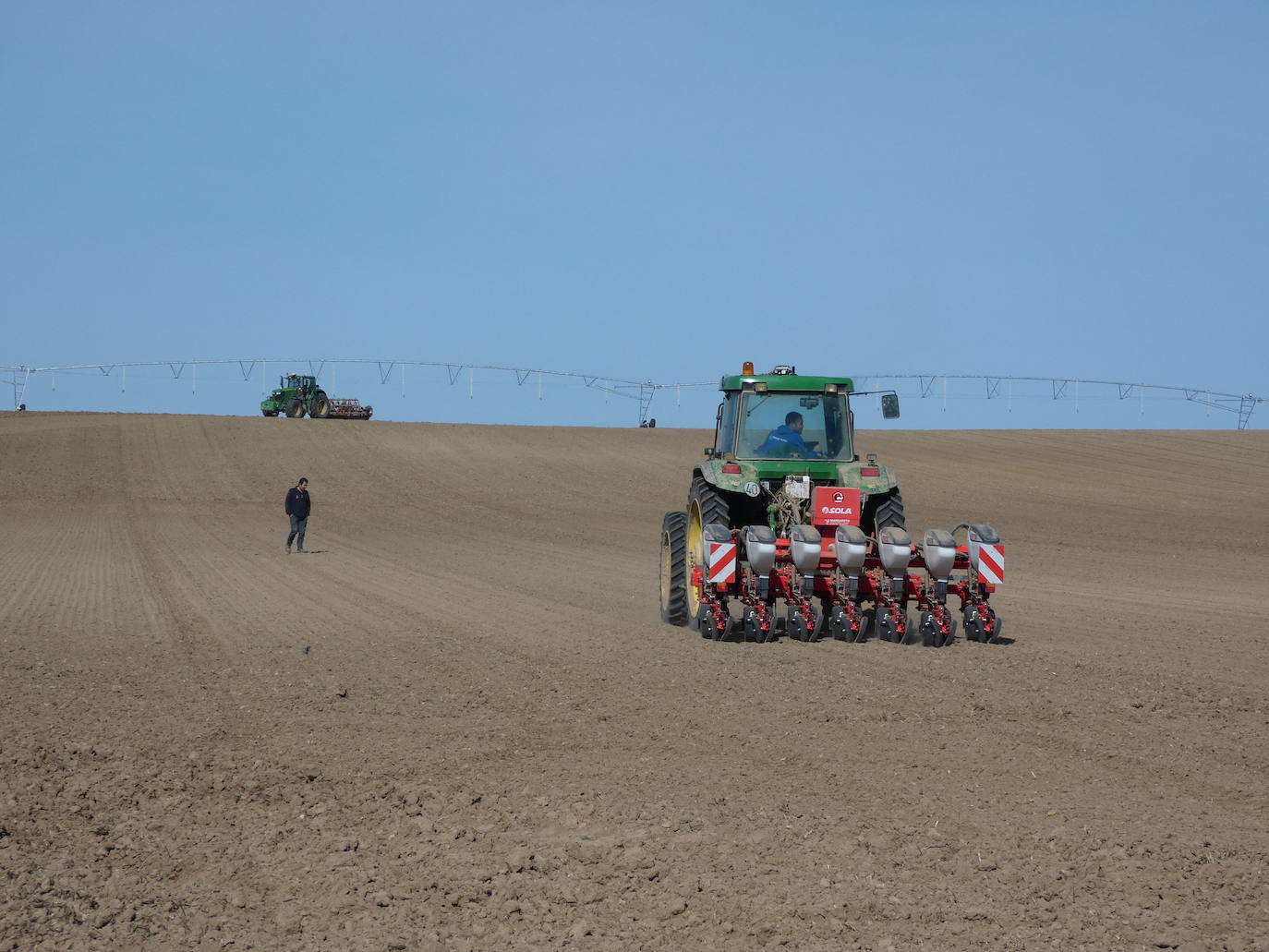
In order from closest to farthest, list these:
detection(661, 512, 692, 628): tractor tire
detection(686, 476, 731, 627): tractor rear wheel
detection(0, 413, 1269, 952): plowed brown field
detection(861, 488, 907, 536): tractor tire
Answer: detection(0, 413, 1269, 952): plowed brown field < detection(861, 488, 907, 536): tractor tire < detection(686, 476, 731, 627): tractor rear wheel < detection(661, 512, 692, 628): tractor tire

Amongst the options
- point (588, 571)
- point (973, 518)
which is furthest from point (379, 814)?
point (973, 518)

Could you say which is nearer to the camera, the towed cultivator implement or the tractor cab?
the towed cultivator implement

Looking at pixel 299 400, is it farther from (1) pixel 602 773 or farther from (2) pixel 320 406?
(1) pixel 602 773

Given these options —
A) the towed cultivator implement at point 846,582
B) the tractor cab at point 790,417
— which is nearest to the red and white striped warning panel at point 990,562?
the towed cultivator implement at point 846,582

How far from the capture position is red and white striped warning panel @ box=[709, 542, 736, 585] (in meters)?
11.2

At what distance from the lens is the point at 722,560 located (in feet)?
36.7

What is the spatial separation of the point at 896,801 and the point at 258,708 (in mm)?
3975

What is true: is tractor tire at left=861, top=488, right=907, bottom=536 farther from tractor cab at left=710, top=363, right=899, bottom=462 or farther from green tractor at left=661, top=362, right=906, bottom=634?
tractor cab at left=710, top=363, right=899, bottom=462

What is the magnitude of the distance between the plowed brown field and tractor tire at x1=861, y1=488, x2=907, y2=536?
4.48ft

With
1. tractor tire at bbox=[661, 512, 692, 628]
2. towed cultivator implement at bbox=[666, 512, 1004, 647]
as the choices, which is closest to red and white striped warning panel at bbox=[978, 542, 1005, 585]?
towed cultivator implement at bbox=[666, 512, 1004, 647]

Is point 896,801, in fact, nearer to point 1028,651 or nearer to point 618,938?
point 618,938

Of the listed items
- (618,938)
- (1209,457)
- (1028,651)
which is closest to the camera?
(618,938)

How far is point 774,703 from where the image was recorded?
833 centimetres

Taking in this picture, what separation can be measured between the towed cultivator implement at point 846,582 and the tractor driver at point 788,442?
44.6 inches
